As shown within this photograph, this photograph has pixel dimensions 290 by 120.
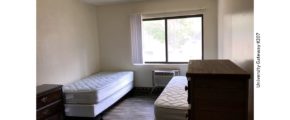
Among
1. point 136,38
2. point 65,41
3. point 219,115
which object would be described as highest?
point 136,38

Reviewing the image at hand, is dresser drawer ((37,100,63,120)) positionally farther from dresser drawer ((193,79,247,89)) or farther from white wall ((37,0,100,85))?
dresser drawer ((193,79,247,89))

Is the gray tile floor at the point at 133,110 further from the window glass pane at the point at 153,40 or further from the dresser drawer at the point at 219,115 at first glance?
the dresser drawer at the point at 219,115

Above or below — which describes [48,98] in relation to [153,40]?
below

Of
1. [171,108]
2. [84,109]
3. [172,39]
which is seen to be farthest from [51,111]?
[172,39]

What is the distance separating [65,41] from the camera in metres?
3.90

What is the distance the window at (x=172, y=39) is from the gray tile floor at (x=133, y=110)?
3.59 feet

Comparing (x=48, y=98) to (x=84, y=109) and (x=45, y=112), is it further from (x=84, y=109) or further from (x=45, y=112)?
(x=84, y=109)

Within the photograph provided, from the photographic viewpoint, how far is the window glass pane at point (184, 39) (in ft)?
15.2

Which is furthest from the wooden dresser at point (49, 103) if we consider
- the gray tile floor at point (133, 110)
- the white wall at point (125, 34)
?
the white wall at point (125, 34)

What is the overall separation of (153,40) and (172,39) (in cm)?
47
